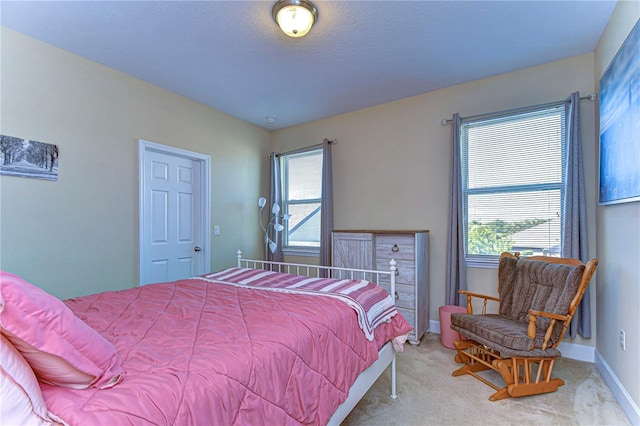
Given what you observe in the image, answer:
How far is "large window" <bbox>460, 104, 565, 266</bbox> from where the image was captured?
2.71 meters

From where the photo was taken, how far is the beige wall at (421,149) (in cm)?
267

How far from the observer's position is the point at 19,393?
2.19ft

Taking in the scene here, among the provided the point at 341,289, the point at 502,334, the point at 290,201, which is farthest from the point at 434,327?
the point at 290,201

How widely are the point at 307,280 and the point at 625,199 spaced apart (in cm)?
208

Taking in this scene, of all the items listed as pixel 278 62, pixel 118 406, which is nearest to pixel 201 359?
pixel 118 406

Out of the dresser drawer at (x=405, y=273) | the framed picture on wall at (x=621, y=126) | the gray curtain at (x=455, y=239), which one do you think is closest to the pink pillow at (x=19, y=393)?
the framed picture on wall at (x=621, y=126)

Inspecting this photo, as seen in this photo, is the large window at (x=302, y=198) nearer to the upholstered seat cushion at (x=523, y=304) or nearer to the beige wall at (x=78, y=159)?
the beige wall at (x=78, y=159)

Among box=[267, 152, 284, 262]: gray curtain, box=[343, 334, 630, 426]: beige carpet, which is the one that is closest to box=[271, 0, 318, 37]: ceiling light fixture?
box=[267, 152, 284, 262]: gray curtain

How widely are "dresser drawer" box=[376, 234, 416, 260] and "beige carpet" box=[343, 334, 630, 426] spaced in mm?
1060

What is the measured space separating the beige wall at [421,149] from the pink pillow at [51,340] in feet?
10.0

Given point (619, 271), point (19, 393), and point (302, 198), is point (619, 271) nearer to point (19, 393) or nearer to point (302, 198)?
point (19, 393)

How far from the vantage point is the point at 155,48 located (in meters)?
2.45

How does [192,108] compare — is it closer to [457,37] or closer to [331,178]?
[331,178]

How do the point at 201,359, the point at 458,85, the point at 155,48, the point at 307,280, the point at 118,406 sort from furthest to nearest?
the point at 458,85 → the point at 155,48 → the point at 307,280 → the point at 201,359 → the point at 118,406
